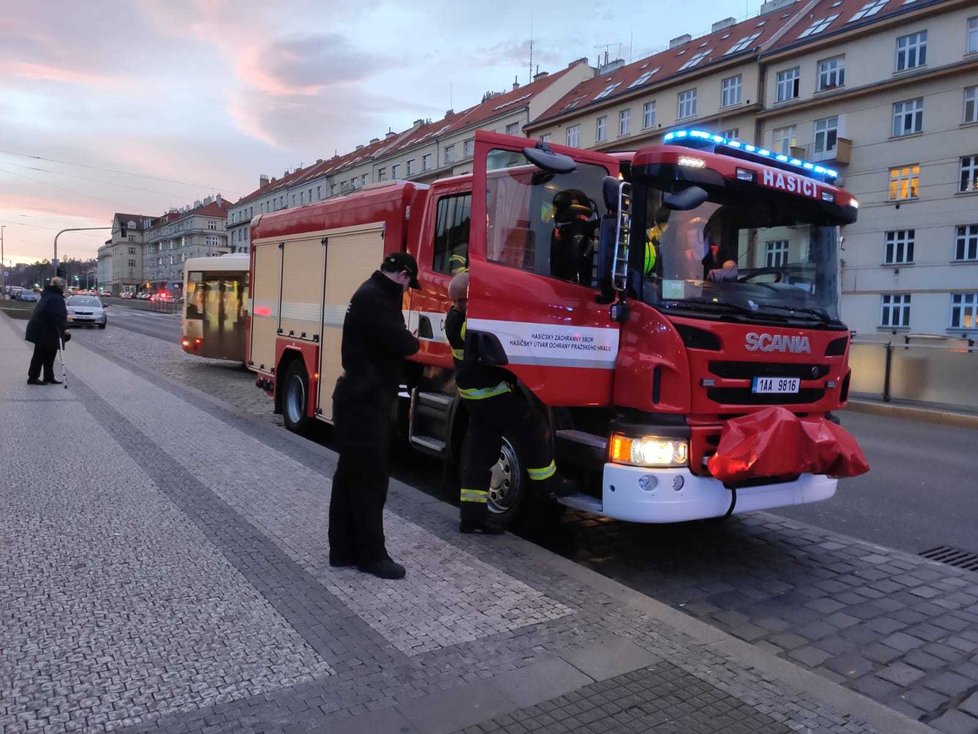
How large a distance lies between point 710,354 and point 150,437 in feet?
21.1

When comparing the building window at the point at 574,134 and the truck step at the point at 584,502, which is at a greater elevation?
the building window at the point at 574,134

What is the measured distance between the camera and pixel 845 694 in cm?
328

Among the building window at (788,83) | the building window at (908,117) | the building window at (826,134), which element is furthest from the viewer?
the building window at (788,83)

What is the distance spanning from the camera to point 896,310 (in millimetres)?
33906

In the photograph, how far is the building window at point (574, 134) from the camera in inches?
1908

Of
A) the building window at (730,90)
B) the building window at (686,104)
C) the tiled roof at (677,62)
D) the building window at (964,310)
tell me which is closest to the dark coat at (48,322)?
the building window at (964,310)

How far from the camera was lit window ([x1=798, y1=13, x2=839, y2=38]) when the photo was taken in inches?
1401

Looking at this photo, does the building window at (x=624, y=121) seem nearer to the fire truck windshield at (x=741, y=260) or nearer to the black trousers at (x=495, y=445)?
the fire truck windshield at (x=741, y=260)

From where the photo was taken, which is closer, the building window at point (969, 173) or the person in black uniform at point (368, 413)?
the person in black uniform at point (368, 413)

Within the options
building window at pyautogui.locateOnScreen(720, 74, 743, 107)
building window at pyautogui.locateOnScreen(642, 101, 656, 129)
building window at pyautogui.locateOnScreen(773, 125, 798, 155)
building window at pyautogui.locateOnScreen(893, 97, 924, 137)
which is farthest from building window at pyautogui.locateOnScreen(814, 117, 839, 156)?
A: building window at pyautogui.locateOnScreen(642, 101, 656, 129)

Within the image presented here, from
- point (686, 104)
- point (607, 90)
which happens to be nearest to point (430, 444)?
point (686, 104)

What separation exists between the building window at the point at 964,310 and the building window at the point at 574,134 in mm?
24436

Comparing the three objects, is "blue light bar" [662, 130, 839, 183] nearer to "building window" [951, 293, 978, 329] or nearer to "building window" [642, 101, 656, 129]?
"building window" [951, 293, 978, 329]

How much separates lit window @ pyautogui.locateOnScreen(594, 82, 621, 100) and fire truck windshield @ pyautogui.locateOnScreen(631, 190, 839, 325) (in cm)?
4398
